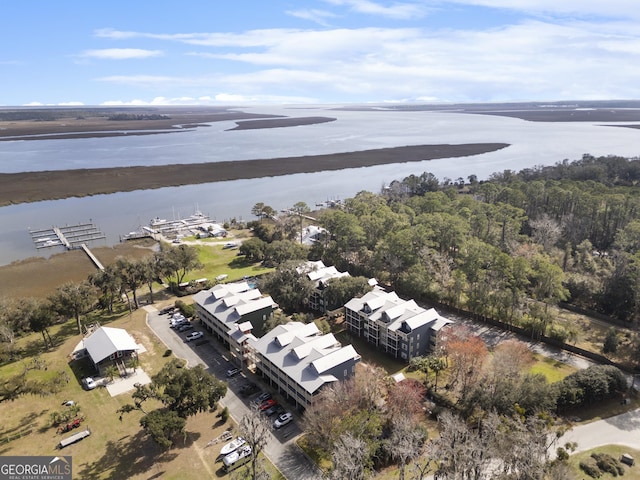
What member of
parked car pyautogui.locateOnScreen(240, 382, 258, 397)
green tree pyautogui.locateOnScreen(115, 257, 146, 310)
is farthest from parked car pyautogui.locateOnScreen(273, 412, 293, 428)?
green tree pyautogui.locateOnScreen(115, 257, 146, 310)

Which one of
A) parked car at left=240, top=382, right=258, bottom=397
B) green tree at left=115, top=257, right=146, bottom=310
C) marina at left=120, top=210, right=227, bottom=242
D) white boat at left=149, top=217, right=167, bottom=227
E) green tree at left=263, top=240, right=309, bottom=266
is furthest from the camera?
white boat at left=149, top=217, right=167, bottom=227

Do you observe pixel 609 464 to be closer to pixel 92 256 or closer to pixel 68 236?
pixel 92 256

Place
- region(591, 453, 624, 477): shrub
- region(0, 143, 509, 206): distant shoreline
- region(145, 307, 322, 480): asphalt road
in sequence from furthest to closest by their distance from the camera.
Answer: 1. region(0, 143, 509, 206): distant shoreline
2. region(145, 307, 322, 480): asphalt road
3. region(591, 453, 624, 477): shrub

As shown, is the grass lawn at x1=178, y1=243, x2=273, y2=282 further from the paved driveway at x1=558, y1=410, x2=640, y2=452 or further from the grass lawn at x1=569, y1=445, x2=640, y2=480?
the grass lawn at x1=569, y1=445, x2=640, y2=480

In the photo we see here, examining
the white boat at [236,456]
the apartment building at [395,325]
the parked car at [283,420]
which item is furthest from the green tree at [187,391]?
the apartment building at [395,325]

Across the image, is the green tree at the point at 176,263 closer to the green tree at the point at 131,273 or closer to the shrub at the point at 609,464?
the green tree at the point at 131,273

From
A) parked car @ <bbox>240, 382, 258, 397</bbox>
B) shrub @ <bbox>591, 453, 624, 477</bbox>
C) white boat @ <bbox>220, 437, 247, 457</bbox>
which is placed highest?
white boat @ <bbox>220, 437, 247, 457</bbox>

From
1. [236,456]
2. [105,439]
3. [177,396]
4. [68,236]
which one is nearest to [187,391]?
[177,396]
